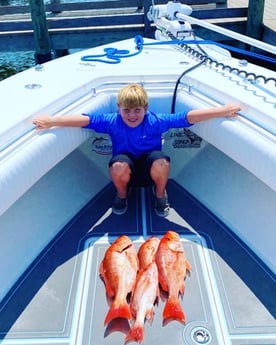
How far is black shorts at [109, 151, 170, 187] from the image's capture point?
2.54 meters

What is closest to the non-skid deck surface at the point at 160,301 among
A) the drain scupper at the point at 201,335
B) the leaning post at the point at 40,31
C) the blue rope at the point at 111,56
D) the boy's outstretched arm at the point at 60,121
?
the drain scupper at the point at 201,335

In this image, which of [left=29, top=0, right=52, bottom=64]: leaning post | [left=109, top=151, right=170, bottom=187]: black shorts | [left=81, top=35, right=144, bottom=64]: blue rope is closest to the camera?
[left=109, top=151, right=170, bottom=187]: black shorts

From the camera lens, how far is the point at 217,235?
256cm

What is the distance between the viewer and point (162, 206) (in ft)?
8.88

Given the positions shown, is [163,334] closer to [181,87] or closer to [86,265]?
[86,265]

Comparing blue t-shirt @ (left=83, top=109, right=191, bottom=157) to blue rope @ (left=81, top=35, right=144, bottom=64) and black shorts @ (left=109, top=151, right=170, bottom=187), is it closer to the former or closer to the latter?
black shorts @ (left=109, top=151, right=170, bottom=187)

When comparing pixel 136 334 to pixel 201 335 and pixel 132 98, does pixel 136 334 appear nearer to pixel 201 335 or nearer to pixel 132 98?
pixel 201 335

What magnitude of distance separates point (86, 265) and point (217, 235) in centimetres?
86

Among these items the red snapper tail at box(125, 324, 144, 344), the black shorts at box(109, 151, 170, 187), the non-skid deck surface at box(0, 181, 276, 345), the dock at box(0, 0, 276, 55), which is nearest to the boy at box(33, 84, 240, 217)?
the black shorts at box(109, 151, 170, 187)

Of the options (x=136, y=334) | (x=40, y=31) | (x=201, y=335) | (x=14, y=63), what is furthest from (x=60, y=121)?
(x=14, y=63)

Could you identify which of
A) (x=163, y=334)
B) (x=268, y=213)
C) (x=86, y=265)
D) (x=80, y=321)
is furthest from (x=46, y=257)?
(x=268, y=213)

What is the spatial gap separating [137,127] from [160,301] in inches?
42.9

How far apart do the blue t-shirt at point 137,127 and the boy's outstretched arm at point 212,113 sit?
49 millimetres

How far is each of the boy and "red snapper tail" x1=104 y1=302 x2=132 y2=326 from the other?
2.92ft
